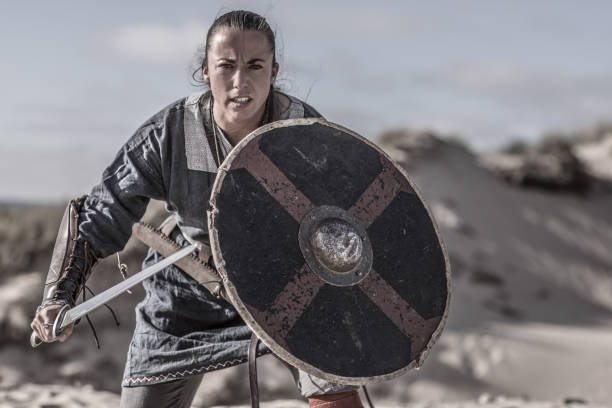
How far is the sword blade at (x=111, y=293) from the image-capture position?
88.7 inches

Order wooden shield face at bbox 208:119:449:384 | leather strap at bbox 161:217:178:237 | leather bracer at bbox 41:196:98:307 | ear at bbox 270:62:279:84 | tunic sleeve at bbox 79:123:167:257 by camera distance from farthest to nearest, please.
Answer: leather strap at bbox 161:217:178:237 → ear at bbox 270:62:279:84 → tunic sleeve at bbox 79:123:167:257 → leather bracer at bbox 41:196:98:307 → wooden shield face at bbox 208:119:449:384

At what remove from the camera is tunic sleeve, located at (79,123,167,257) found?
8.11 ft

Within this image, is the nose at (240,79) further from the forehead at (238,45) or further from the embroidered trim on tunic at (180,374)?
the embroidered trim on tunic at (180,374)

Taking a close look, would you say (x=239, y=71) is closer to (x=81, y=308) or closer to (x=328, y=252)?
(x=328, y=252)

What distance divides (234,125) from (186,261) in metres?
0.49

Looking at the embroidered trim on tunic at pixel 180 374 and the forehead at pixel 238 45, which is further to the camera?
the embroidered trim on tunic at pixel 180 374

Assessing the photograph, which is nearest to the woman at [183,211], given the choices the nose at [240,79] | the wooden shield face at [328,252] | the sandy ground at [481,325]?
the nose at [240,79]

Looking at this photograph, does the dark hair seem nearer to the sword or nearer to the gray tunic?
the gray tunic

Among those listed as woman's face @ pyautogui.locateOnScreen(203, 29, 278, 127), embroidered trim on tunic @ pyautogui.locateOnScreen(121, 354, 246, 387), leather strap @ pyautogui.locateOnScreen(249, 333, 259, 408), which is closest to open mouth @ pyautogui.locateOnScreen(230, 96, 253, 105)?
woman's face @ pyautogui.locateOnScreen(203, 29, 278, 127)

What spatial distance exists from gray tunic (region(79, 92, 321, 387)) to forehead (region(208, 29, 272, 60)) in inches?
9.5

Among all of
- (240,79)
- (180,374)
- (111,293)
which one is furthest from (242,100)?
(180,374)

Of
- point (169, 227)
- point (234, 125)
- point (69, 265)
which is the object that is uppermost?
point (234, 125)

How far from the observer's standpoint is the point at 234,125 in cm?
253

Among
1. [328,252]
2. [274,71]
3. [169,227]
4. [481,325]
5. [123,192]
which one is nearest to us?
[328,252]
